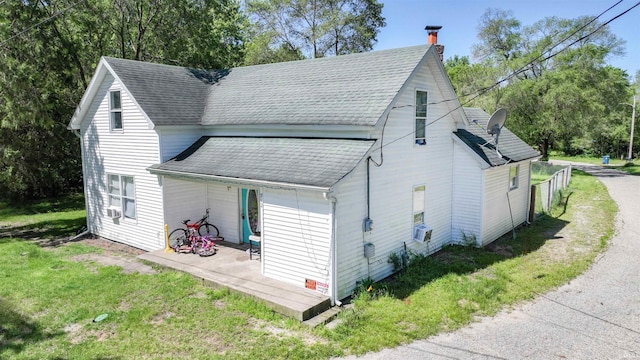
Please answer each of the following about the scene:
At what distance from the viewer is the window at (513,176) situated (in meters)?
14.6

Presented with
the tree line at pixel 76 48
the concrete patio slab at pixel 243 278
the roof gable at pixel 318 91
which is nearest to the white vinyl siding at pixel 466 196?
the roof gable at pixel 318 91

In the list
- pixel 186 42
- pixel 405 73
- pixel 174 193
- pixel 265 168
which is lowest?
pixel 174 193

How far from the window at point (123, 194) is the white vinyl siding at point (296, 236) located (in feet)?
20.5

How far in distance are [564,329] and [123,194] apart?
13.1 meters

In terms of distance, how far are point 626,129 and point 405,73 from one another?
49.8 m

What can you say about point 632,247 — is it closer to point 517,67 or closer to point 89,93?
point 89,93

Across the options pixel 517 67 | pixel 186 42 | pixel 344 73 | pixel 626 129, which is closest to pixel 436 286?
pixel 344 73

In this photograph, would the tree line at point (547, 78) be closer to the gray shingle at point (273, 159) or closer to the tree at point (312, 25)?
the tree at point (312, 25)

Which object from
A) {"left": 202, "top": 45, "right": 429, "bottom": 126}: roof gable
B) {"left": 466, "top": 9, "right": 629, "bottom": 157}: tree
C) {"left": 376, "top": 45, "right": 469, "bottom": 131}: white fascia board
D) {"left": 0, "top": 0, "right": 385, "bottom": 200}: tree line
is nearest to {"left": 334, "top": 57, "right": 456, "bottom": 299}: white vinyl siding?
{"left": 376, "top": 45, "right": 469, "bottom": 131}: white fascia board

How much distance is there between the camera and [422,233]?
11.2 metres

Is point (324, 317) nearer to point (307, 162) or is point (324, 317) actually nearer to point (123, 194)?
point (307, 162)

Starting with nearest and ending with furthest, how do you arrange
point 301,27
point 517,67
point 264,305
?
point 264,305, point 517,67, point 301,27

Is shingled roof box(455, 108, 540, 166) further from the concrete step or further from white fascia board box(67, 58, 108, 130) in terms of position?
white fascia board box(67, 58, 108, 130)

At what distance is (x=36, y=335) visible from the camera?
25.6 feet
